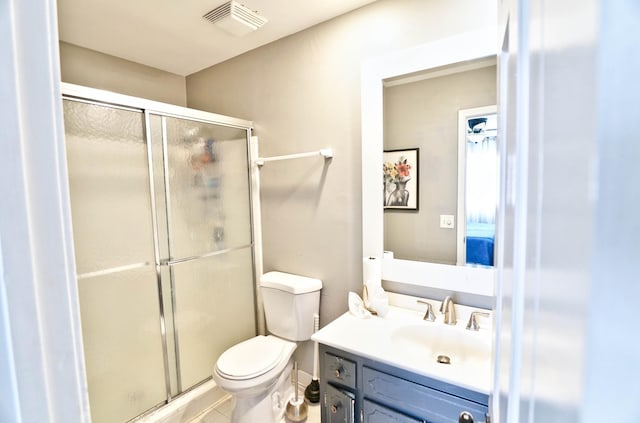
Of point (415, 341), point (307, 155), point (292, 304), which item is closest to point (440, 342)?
point (415, 341)

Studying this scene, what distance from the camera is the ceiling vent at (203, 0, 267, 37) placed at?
5.41ft

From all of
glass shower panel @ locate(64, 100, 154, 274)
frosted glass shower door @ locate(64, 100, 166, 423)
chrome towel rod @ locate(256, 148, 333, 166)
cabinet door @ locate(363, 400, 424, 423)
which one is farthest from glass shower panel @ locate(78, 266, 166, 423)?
cabinet door @ locate(363, 400, 424, 423)

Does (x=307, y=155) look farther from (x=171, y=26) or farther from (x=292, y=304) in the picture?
(x=171, y=26)

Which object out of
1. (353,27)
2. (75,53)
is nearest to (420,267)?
(353,27)

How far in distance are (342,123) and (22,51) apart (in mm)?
1611

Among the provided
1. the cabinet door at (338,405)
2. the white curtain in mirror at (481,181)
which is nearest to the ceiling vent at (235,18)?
the white curtain in mirror at (481,181)

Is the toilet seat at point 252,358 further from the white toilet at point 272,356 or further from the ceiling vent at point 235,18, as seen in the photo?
the ceiling vent at point 235,18

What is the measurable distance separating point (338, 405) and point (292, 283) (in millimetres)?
765

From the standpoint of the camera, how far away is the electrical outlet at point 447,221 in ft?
4.96

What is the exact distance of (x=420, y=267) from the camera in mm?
1577

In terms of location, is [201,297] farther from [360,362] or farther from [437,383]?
[437,383]

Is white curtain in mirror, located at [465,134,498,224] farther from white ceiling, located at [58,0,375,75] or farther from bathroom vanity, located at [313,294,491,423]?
white ceiling, located at [58,0,375,75]

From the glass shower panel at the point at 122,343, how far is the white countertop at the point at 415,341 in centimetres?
113

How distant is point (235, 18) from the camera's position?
1.69 meters
